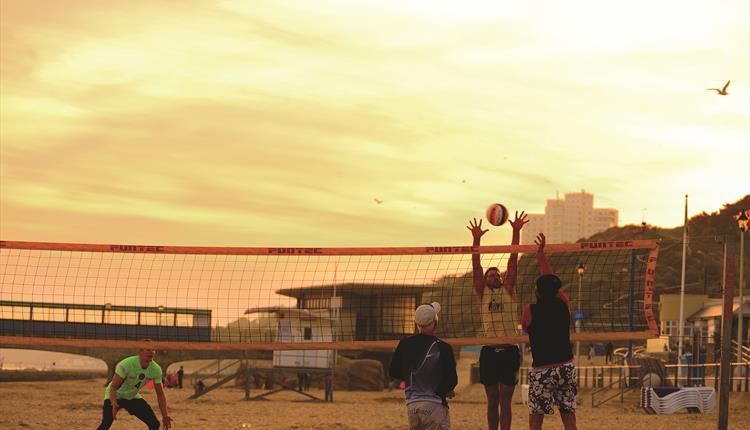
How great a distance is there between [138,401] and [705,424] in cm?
1266

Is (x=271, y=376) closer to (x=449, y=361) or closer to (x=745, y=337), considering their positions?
(x=745, y=337)

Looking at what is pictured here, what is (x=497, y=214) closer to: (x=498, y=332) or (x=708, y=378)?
(x=498, y=332)

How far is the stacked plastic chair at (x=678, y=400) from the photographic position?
2397cm

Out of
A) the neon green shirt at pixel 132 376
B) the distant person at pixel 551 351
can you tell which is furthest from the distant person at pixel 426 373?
the neon green shirt at pixel 132 376

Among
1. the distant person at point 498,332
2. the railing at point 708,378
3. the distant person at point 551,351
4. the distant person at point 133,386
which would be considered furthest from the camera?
the railing at point 708,378

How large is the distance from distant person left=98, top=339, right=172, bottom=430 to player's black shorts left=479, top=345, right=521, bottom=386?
3752 millimetres

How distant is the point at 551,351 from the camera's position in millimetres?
9445

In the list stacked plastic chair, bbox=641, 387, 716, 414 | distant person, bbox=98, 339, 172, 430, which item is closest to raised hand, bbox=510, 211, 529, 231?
distant person, bbox=98, 339, 172, 430

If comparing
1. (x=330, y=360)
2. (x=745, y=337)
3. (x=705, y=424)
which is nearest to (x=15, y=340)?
(x=705, y=424)

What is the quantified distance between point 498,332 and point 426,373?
356 cm

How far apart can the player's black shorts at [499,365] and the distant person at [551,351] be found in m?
1.68

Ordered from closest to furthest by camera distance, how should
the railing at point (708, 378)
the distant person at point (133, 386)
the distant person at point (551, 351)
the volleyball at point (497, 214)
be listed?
1. the distant person at point (551, 351)
2. the distant person at point (133, 386)
3. the volleyball at point (497, 214)
4. the railing at point (708, 378)

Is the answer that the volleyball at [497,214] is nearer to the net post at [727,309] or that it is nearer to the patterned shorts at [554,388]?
the net post at [727,309]

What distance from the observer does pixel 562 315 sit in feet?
31.1
